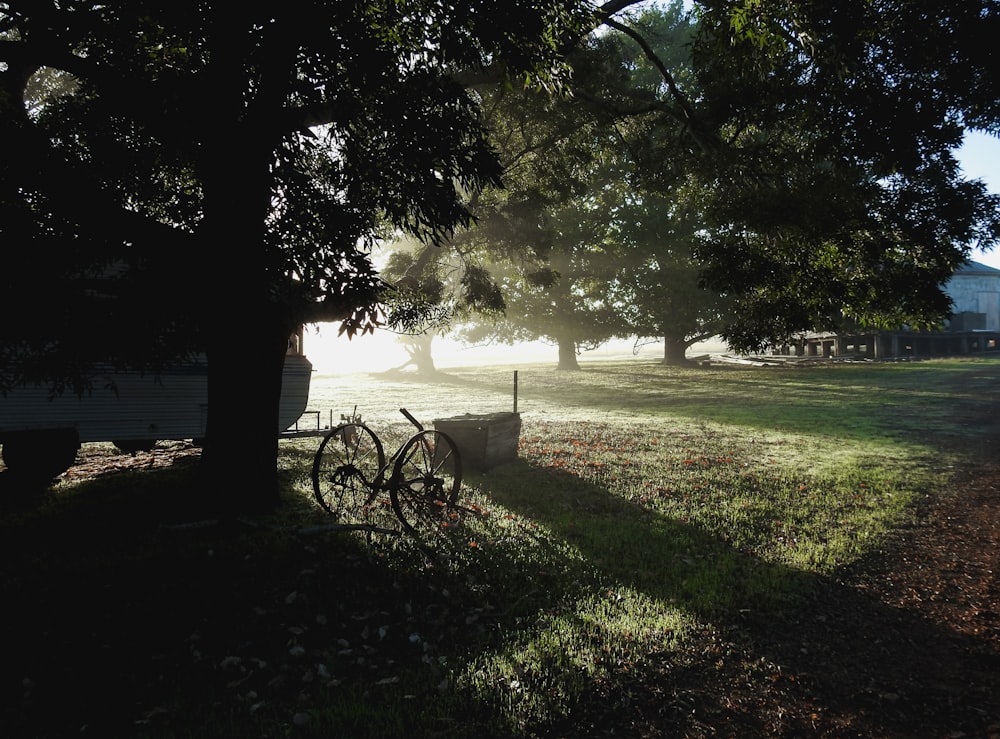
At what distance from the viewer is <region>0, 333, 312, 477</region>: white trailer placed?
9.66 m

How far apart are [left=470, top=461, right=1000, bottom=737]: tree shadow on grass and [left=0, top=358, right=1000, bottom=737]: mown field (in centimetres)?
3

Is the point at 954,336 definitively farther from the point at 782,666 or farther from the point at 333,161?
the point at 333,161

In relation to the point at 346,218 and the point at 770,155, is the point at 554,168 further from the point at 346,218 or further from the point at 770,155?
the point at 346,218

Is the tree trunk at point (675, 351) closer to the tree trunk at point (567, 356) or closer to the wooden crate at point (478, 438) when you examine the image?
the tree trunk at point (567, 356)

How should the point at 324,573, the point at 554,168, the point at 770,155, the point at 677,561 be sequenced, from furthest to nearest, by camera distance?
1. the point at 554,168
2. the point at 770,155
3. the point at 677,561
4. the point at 324,573

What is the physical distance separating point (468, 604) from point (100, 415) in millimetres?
8335

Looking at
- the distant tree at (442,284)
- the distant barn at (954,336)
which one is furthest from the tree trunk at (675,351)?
the distant tree at (442,284)

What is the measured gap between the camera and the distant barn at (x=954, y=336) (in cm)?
3900

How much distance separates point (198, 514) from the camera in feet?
26.3

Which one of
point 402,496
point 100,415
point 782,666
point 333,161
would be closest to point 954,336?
point 402,496

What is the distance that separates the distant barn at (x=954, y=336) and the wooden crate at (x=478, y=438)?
33829mm

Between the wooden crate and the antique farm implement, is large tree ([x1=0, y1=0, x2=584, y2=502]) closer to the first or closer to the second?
the antique farm implement

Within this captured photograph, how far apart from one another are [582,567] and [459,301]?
488 inches

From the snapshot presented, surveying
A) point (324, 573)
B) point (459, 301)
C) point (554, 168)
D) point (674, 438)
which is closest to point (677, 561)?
point (324, 573)
